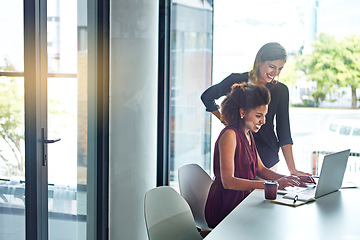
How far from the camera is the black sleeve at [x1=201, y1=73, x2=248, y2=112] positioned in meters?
3.75

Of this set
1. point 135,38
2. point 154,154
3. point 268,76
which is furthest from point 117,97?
point 268,76

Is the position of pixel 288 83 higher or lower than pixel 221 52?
lower

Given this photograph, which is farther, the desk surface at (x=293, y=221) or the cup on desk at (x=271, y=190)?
the cup on desk at (x=271, y=190)

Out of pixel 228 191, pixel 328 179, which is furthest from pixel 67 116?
pixel 328 179

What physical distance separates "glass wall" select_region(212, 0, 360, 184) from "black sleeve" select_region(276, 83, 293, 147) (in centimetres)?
4

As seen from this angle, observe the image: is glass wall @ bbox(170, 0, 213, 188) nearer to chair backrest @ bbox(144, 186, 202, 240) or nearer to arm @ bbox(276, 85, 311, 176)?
arm @ bbox(276, 85, 311, 176)

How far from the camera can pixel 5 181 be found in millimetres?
2342

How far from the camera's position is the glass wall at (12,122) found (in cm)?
230

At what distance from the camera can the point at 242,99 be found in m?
3.63

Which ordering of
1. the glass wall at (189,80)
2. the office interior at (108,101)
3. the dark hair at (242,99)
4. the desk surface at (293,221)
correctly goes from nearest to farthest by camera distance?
the desk surface at (293,221)
the office interior at (108,101)
the dark hair at (242,99)
the glass wall at (189,80)

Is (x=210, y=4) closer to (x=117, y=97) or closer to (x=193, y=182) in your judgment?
(x=117, y=97)

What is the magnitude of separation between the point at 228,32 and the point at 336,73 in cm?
95

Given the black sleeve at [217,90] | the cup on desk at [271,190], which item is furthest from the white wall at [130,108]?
the cup on desk at [271,190]

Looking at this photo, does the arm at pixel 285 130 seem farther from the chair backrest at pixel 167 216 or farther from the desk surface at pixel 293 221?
the chair backrest at pixel 167 216
